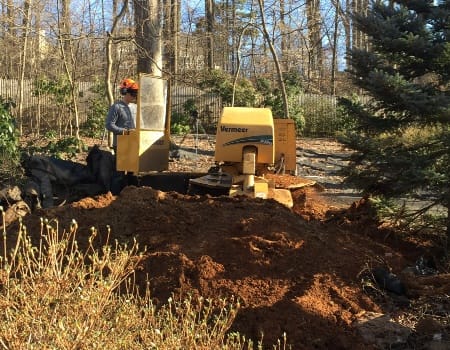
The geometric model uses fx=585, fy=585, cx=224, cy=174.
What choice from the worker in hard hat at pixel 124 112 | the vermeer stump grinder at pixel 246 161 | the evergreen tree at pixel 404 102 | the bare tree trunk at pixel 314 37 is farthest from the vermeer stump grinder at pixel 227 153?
the bare tree trunk at pixel 314 37

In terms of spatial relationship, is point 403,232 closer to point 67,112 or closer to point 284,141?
point 284,141

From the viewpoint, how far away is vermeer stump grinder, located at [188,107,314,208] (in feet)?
24.4

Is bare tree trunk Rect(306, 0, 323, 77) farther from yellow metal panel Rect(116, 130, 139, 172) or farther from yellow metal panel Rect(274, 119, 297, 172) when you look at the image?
yellow metal panel Rect(116, 130, 139, 172)

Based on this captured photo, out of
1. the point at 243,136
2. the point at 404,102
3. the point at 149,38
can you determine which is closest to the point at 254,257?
the point at 404,102

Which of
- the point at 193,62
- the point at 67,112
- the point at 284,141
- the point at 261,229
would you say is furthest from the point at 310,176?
the point at 193,62

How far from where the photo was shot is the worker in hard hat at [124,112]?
8.41 metres

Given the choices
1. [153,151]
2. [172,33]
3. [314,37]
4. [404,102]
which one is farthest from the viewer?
[314,37]

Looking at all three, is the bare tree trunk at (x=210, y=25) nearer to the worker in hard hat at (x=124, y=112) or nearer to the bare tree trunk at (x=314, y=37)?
the bare tree trunk at (x=314, y=37)

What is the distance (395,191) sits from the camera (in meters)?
5.93

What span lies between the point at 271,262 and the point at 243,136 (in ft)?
9.90

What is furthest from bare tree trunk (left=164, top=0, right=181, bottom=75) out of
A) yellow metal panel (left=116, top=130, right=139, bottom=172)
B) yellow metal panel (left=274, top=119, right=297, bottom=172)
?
yellow metal panel (left=116, top=130, right=139, bottom=172)

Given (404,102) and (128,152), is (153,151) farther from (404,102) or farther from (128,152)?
(404,102)

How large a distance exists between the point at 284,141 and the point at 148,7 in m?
6.94

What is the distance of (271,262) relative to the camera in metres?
4.91
